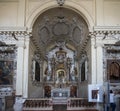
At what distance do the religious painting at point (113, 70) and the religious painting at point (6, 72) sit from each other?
6666mm

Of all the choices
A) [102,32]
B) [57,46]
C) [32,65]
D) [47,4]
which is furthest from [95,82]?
[57,46]

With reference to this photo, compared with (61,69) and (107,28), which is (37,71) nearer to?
(61,69)

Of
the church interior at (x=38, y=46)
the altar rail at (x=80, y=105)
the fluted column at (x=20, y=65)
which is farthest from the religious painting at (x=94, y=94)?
the fluted column at (x=20, y=65)

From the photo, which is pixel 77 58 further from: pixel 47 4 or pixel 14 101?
pixel 14 101

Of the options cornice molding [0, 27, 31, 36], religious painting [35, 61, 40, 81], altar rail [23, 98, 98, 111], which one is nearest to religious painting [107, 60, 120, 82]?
altar rail [23, 98, 98, 111]

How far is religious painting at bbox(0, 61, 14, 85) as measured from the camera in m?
19.4

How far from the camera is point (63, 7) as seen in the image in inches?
811

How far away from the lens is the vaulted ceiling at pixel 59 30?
A: 70.7 ft

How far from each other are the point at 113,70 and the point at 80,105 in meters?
3.86

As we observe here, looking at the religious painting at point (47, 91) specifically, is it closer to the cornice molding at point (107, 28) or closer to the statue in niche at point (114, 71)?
the statue in niche at point (114, 71)

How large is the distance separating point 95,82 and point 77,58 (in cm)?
726

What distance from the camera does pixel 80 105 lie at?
17.3 m

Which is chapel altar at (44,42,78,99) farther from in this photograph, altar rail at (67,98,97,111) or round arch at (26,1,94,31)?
altar rail at (67,98,97,111)

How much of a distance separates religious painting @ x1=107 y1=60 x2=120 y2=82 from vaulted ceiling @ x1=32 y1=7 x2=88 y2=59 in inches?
119
